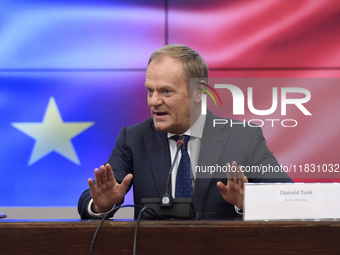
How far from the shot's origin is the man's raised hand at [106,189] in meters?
1.15

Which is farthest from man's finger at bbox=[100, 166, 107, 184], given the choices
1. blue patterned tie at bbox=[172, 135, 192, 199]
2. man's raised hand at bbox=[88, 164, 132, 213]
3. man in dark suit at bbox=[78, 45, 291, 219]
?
blue patterned tie at bbox=[172, 135, 192, 199]

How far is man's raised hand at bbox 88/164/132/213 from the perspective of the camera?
1.15 meters

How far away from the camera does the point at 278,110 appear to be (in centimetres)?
121

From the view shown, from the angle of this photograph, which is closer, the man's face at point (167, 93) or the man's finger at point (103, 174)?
the man's finger at point (103, 174)

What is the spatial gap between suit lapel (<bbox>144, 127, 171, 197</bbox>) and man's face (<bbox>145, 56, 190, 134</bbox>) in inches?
3.3

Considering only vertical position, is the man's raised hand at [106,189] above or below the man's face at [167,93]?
below

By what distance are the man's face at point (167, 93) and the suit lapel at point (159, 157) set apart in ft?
0.28

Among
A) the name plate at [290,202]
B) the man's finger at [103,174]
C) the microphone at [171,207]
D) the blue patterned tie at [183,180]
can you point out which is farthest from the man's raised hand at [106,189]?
the name plate at [290,202]

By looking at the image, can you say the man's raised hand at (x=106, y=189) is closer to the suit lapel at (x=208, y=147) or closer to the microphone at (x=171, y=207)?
the microphone at (x=171, y=207)

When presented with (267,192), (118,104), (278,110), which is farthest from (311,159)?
(118,104)

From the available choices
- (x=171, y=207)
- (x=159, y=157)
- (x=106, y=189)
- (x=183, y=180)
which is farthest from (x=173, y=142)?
(x=171, y=207)

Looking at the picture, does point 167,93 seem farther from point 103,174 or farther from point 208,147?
point 103,174
